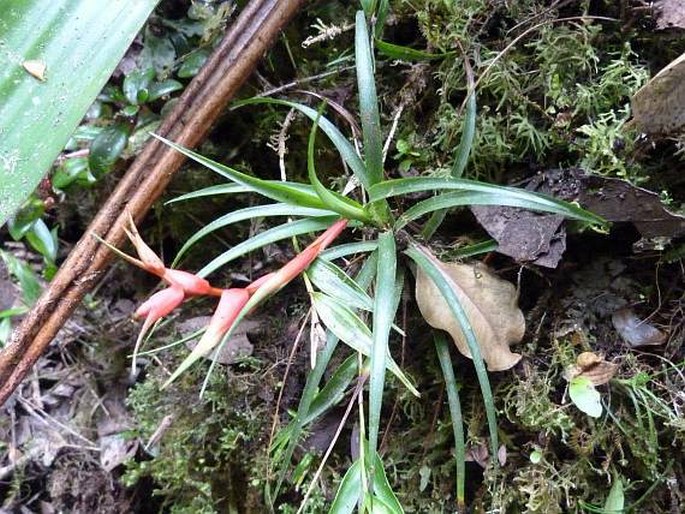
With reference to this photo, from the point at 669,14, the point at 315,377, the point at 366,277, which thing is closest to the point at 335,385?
the point at 315,377

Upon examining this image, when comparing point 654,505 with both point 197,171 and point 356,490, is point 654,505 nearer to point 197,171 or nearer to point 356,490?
point 356,490

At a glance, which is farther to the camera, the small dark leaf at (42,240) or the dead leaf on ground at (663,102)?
the small dark leaf at (42,240)

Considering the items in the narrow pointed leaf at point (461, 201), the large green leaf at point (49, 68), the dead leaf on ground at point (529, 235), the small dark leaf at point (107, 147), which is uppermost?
the large green leaf at point (49, 68)

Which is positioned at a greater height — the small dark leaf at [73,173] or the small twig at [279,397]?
the small dark leaf at [73,173]

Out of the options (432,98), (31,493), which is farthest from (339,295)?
(31,493)

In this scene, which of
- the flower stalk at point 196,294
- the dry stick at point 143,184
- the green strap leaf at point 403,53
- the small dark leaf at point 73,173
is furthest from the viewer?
the small dark leaf at point 73,173


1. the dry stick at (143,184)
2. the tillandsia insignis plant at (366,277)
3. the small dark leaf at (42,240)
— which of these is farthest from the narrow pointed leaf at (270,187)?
the small dark leaf at (42,240)

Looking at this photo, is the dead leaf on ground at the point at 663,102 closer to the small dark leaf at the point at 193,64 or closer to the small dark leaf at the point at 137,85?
the small dark leaf at the point at 193,64
